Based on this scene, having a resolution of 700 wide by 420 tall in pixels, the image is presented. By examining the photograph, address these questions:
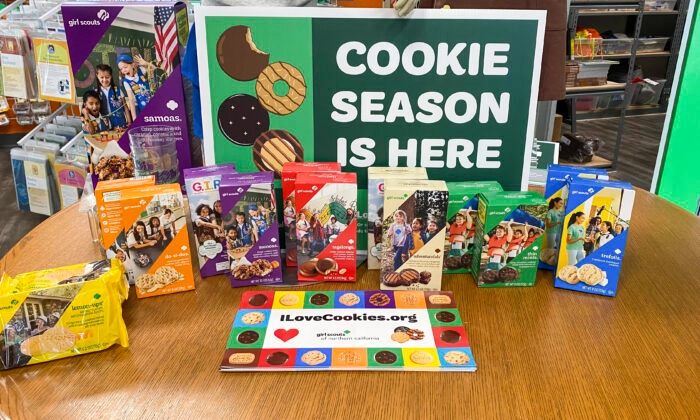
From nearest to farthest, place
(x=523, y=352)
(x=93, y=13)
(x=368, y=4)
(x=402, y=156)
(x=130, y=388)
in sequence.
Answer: (x=130, y=388), (x=523, y=352), (x=402, y=156), (x=93, y=13), (x=368, y=4)

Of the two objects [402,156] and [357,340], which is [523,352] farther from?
[402,156]

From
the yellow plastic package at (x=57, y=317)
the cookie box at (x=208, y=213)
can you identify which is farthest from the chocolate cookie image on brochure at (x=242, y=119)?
the yellow plastic package at (x=57, y=317)

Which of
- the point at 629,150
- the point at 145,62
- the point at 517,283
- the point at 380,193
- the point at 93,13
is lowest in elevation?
the point at 629,150

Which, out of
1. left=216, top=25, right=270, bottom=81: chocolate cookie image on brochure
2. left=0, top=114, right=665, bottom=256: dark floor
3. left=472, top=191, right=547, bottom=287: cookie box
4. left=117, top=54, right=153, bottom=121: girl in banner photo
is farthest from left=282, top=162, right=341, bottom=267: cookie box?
left=0, top=114, right=665, bottom=256: dark floor

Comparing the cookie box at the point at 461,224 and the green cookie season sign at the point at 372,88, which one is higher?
the green cookie season sign at the point at 372,88

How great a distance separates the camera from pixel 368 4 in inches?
72.3

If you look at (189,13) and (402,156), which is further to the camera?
(189,13)

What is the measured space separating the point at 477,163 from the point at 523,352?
0.57 m

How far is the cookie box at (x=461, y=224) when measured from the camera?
1344 mm

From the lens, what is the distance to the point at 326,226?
51.4 inches

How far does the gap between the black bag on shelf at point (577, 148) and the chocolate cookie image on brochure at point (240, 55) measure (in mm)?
3799

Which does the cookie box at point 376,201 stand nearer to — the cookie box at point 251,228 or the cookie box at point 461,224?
the cookie box at point 461,224

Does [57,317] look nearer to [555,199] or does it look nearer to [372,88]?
[372,88]

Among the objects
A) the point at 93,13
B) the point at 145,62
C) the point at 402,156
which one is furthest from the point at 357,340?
the point at 93,13
